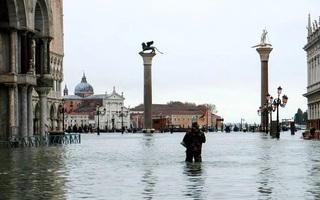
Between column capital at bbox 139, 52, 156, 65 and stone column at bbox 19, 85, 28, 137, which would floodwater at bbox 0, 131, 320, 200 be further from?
column capital at bbox 139, 52, 156, 65

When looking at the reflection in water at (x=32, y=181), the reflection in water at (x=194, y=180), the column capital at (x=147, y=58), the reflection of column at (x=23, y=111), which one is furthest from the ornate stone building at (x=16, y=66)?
the column capital at (x=147, y=58)

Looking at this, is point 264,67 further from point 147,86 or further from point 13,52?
point 13,52

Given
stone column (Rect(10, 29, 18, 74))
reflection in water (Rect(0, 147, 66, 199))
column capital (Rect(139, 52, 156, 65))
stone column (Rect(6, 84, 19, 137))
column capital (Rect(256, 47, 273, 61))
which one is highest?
column capital (Rect(256, 47, 273, 61))

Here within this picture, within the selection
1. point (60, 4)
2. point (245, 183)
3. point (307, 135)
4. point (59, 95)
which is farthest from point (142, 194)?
point (59, 95)

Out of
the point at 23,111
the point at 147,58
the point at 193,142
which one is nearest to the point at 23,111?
the point at 23,111

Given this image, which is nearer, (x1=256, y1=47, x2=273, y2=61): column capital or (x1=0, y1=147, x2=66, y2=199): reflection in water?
(x1=0, y1=147, x2=66, y2=199): reflection in water

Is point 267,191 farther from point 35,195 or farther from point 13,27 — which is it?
point 13,27

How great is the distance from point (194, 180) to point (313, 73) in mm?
74031

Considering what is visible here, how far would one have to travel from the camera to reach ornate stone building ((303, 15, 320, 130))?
86.6 metres

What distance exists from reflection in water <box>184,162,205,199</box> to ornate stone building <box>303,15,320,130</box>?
2211 inches

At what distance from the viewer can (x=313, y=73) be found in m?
92.4

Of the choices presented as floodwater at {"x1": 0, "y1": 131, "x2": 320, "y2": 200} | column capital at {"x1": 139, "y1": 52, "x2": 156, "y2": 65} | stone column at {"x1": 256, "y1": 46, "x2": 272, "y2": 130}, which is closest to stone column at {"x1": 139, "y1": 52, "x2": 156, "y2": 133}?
column capital at {"x1": 139, "y1": 52, "x2": 156, "y2": 65}

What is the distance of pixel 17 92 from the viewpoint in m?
49.8

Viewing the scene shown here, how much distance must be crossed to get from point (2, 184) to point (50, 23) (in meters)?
37.7
